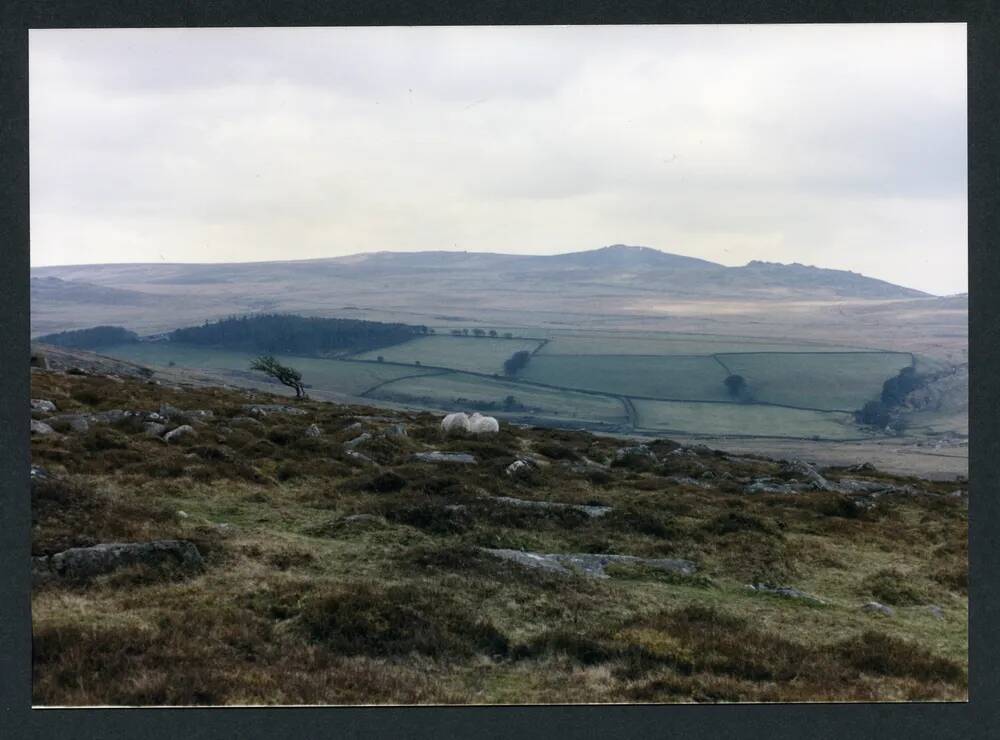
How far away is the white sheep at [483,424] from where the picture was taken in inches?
1134

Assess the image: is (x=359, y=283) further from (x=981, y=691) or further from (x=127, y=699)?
(x=981, y=691)

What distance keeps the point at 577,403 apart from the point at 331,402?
11118 mm

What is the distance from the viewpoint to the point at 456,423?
95.9 feet

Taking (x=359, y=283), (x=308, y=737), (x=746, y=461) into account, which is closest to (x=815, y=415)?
(x=746, y=461)

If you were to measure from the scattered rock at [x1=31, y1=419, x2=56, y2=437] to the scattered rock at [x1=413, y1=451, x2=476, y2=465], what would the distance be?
28.2 ft

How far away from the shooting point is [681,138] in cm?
1591

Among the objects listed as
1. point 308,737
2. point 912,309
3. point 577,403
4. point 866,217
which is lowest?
point 308,737

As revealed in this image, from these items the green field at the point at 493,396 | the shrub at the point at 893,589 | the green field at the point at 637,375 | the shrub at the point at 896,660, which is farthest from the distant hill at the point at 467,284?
the shrub at the point at 896,660

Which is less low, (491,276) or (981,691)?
(491,276)

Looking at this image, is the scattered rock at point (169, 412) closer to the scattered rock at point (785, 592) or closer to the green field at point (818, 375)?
the scattered rock at point (785, 592)

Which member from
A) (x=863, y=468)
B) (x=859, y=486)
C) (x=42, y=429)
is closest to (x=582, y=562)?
(x=42, y=429)

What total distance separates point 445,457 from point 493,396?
7.83m

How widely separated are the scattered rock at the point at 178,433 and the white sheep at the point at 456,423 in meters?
8.94

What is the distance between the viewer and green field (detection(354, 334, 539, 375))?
3022 cm
